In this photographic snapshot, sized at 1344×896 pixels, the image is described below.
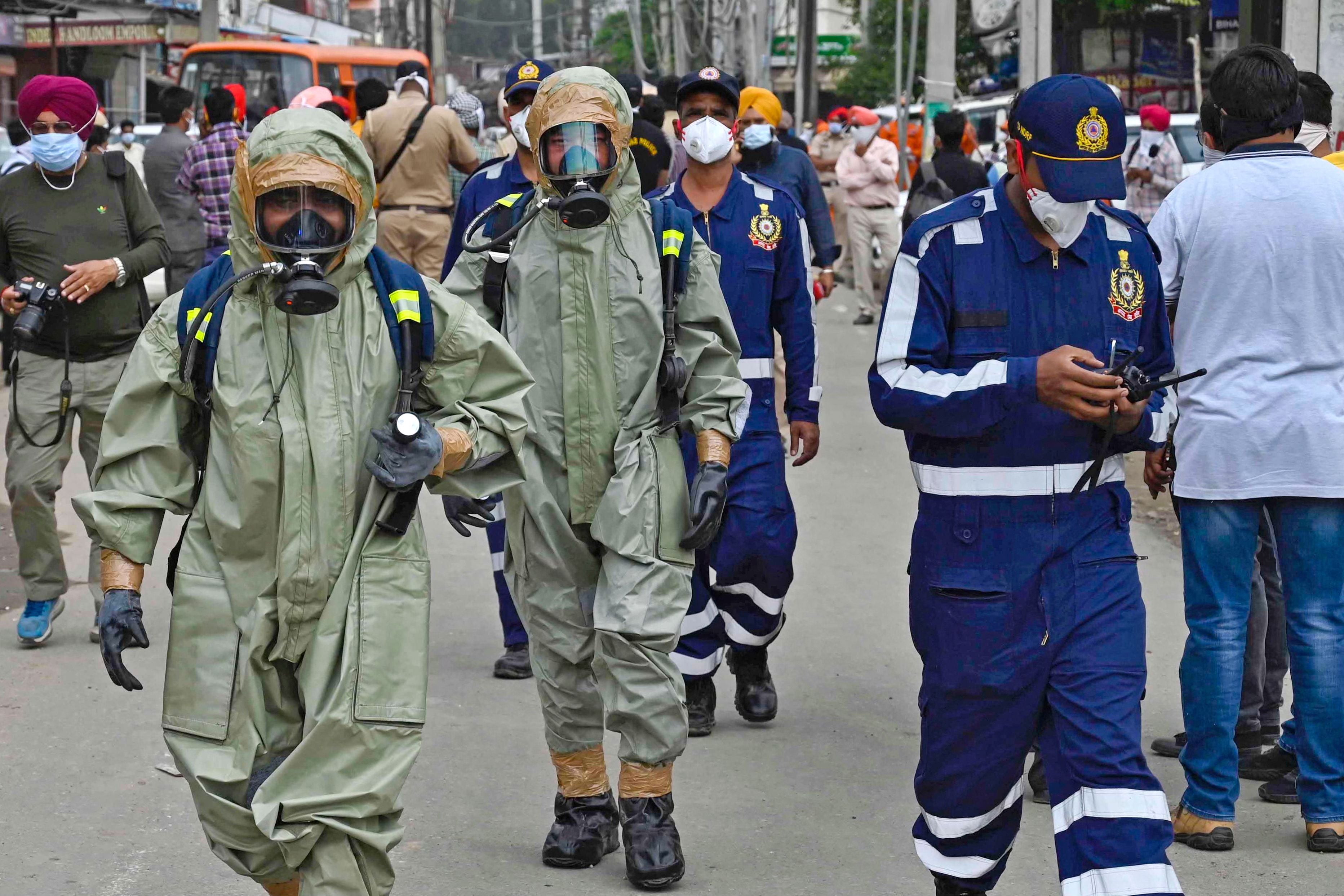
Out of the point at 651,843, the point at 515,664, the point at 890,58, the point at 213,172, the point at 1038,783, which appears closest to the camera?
the point at 651,843

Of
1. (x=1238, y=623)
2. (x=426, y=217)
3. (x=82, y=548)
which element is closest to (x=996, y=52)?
(x=426, y=217)

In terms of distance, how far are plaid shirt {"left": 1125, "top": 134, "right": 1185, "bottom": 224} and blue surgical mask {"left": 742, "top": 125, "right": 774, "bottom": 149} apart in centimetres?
775

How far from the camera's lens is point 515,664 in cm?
666

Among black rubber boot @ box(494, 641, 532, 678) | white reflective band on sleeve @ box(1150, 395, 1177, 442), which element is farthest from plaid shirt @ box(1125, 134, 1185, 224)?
Answer: white reflective band on sleeve @ box(1150, 395, 1177, 442)

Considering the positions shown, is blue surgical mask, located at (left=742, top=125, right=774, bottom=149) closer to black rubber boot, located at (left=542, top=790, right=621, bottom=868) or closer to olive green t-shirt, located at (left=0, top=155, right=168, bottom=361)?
olive green t-shirt, located at (left=0, top=155, right=168, bottom=361)

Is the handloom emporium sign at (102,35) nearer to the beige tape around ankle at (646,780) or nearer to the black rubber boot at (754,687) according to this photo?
the black rubber boot at (754,687)

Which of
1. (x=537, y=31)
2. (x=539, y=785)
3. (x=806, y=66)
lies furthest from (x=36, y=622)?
(x=537, y=31)

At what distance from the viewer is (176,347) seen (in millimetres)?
3648

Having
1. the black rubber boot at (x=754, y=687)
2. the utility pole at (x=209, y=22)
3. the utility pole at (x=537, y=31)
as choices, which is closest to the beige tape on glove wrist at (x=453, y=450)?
the black rubber boot at (x=754, y=687)

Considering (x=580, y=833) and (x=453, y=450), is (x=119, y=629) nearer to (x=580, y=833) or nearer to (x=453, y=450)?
(x=453, y=450)

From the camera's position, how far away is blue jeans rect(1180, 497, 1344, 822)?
4.80 meters

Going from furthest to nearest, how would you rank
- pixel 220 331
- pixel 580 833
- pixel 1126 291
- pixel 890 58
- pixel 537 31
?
pixel 537 31 → pixel 890 58 → pixel 580 833 → pixel 1126 291 → pixel 220 331

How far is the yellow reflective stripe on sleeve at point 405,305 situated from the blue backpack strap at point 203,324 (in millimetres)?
339

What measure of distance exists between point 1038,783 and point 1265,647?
0.86 metres
